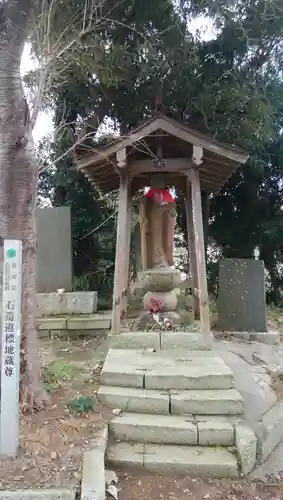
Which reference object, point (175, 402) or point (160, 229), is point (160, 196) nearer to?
point (160, 229)

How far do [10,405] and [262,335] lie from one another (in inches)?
180

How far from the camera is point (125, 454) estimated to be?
3322 millimetres

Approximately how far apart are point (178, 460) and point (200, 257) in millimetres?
2533

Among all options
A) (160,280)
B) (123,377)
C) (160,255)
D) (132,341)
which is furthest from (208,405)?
(160,255)

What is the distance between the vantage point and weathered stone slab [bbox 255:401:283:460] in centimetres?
350

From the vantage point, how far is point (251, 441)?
3.34 m

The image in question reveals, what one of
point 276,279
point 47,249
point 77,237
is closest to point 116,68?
point 47,249

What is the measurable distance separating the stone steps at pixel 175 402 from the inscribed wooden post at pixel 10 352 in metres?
1.07

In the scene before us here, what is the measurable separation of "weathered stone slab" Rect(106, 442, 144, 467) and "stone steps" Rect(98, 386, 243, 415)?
0.38 metres

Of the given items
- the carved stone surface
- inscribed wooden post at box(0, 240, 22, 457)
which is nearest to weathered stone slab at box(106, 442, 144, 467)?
inscribed wooden post at box(0, 240, 22, 457)

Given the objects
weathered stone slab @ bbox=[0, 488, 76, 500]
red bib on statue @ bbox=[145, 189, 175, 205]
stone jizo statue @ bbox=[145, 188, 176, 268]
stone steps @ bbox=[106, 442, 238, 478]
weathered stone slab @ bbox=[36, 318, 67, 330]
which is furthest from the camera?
weathered stone slab @ bbox=[36, 318, 67, 330]

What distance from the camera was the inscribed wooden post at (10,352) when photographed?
290cm

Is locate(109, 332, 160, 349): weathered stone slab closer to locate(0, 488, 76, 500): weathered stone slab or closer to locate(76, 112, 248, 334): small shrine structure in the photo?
locate(76, 112, 248, 334): small shrine structure

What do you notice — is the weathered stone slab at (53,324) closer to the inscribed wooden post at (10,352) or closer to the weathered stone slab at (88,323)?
the weathered stone slab at (88,323)
